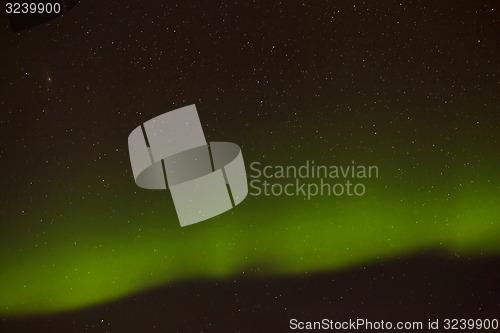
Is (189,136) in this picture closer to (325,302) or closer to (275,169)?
(275,169)

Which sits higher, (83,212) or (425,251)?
(83,212)

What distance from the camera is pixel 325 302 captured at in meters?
2.09

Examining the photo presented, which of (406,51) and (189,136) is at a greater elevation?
(406,51)

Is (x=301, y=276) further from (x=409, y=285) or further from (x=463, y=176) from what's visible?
(x=463, y=176)

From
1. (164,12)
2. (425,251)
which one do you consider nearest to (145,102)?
(164,12)

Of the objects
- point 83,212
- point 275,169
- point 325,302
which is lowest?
point 325,302

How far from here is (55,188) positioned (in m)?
2.02

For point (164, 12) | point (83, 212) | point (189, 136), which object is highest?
point (164, 12)

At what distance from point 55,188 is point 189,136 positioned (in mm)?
573

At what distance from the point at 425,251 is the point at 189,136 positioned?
41.9 inches

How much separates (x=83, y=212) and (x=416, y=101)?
140 cm

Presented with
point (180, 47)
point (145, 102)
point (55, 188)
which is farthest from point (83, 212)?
point (180, 47)

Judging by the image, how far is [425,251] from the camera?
6.79 feet

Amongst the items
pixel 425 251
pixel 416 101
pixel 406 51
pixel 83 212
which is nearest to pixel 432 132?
pixel 416 101
